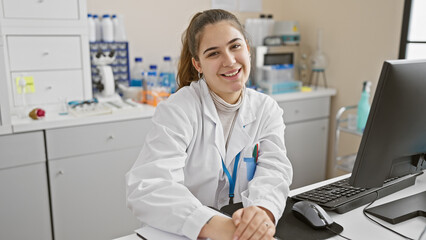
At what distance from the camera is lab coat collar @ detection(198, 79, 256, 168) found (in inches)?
51.8

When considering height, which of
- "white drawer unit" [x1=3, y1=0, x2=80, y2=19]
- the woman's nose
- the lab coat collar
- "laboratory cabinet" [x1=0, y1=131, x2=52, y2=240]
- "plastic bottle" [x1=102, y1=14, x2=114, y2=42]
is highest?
"white drawer unit" [x1=3, y1=0, x2=80, y2=19]

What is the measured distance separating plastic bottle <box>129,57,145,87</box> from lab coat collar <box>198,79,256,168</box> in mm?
1334

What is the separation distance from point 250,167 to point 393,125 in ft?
1.65

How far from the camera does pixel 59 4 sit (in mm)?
2184

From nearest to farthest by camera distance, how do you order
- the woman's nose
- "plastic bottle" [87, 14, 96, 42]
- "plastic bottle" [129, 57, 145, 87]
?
the woman's nose < "plastic bottle" [87, 14, 96, 42] < "plastic bottle" [129, 57, 145, 87]

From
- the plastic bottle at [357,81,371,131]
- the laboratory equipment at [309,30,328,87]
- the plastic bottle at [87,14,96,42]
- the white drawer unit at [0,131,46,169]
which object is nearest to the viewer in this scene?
the white drawer unit at [0,131,46,169]

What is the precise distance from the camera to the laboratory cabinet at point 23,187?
1.93 metres

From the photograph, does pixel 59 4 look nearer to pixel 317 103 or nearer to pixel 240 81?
pixel 240 81

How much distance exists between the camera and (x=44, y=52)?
87.0 inches

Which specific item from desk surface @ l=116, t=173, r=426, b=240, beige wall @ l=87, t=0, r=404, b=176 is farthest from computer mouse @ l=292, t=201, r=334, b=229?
beige wall @ l=87, t=0, r=404, b=176

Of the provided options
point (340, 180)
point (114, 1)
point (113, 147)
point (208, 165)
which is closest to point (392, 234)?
point (340, 180)

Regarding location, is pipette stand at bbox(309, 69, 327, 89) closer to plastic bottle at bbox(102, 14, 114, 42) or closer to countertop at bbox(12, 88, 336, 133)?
countertop at bbox(12, 88, 336, 133)

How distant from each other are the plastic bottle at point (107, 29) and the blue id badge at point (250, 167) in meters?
1.52

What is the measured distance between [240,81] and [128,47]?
147 cm
